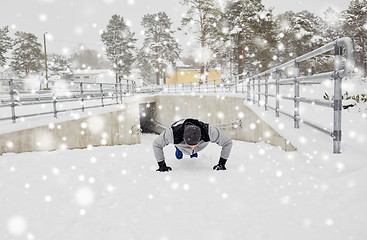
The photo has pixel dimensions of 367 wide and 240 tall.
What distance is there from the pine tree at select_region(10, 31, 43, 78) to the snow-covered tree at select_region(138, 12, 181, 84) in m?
17.1

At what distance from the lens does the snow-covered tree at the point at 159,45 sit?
45.9 m

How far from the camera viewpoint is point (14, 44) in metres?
40.8

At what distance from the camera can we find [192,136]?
3645 mm

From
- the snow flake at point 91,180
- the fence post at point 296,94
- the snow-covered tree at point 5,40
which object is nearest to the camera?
the snow flake at point 91,180

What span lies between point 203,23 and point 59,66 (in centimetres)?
3399

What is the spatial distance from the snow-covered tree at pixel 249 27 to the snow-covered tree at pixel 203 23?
1.57 meters

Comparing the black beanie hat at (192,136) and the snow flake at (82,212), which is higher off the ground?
the black beanie hat at (192,136)

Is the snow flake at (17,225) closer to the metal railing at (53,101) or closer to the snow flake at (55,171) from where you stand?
the snow flake at (55,171)

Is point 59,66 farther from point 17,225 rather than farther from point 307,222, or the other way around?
point 307,222

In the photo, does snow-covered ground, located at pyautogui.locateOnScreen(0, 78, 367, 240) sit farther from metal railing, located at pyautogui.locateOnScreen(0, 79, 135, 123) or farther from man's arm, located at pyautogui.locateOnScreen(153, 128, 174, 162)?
metal railing, located at pyautogui.locateOnScreen(0, 79, 135, 123)

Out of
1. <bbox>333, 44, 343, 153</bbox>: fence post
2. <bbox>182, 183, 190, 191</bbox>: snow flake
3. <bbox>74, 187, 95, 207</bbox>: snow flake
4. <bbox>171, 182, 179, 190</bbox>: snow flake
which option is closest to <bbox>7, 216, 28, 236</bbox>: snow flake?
<bbox>74, 187, 95, 207</bbox>: snow flake

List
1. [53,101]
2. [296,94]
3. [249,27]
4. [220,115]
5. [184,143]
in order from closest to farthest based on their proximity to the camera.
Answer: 1. [184,143]
2. [296,94]
3. [53,101]
4. [220,115]
5. [249,27]

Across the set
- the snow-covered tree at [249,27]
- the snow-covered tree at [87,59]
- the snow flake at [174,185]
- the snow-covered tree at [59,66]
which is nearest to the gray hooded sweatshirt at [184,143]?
the snow flake at [174,185]

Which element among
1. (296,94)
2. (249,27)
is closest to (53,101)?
(296,94)
